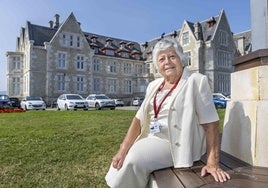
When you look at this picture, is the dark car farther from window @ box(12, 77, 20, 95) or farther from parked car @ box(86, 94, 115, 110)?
window @ box(12, 77, 20, 95)

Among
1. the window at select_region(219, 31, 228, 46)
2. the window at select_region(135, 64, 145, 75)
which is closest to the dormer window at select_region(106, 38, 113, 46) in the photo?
the window at select_region(135, 64, 145, 75)

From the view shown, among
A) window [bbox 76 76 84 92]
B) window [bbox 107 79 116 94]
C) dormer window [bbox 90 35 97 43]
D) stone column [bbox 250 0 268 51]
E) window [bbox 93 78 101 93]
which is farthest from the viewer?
dormer window [bbox 90 35 97 43]

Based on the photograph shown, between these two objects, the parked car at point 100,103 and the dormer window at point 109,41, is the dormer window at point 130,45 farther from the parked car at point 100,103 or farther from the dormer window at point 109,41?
the parked car at point 100,103

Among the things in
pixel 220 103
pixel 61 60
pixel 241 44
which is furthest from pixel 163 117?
pixel 241 44

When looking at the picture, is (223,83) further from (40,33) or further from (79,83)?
(40,33)

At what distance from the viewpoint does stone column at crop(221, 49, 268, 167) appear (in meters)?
2.21

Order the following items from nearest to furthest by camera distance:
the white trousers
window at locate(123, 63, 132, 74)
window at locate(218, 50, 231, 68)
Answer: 1. the white trousers
2. window at locate(218, 50, 231, 68)
3. window at locate(123, 63, 132, 74)

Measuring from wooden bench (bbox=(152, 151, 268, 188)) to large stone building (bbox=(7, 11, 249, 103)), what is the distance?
31.9m

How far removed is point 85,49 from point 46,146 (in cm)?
3374

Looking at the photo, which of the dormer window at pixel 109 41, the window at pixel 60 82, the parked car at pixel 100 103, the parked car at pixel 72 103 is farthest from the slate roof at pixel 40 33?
the parked car at pixel 100 103

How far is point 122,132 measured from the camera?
6930 mm

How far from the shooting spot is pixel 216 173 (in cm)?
189

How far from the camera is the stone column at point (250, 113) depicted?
2.21m

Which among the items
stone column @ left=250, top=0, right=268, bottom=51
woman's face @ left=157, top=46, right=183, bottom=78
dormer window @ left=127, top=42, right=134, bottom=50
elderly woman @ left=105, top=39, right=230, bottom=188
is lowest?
elderly woman @ left=105, top=39, right=230, bottom=188
